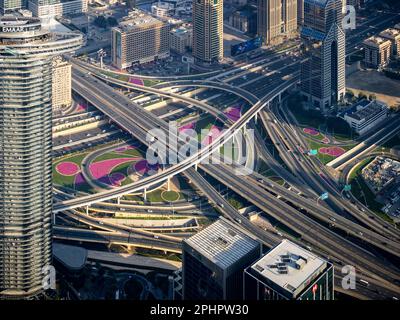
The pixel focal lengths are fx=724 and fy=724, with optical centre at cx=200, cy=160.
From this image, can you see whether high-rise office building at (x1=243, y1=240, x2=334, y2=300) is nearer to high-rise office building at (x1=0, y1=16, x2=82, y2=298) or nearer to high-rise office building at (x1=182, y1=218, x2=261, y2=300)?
high-rise office building at (x1=182, y1=218, x2=261, y2=300)

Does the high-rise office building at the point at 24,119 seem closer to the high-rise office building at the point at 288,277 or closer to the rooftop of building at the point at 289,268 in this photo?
the high-rise office building at the point at 288,277

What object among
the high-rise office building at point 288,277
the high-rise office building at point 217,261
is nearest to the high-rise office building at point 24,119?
the high-rise office building at point 217,261

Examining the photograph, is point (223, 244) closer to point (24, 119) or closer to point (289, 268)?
point (289, 268)

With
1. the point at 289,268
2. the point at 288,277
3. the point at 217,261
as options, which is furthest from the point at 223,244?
the point at 288,277

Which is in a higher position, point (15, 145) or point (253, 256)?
point (15, 145)
